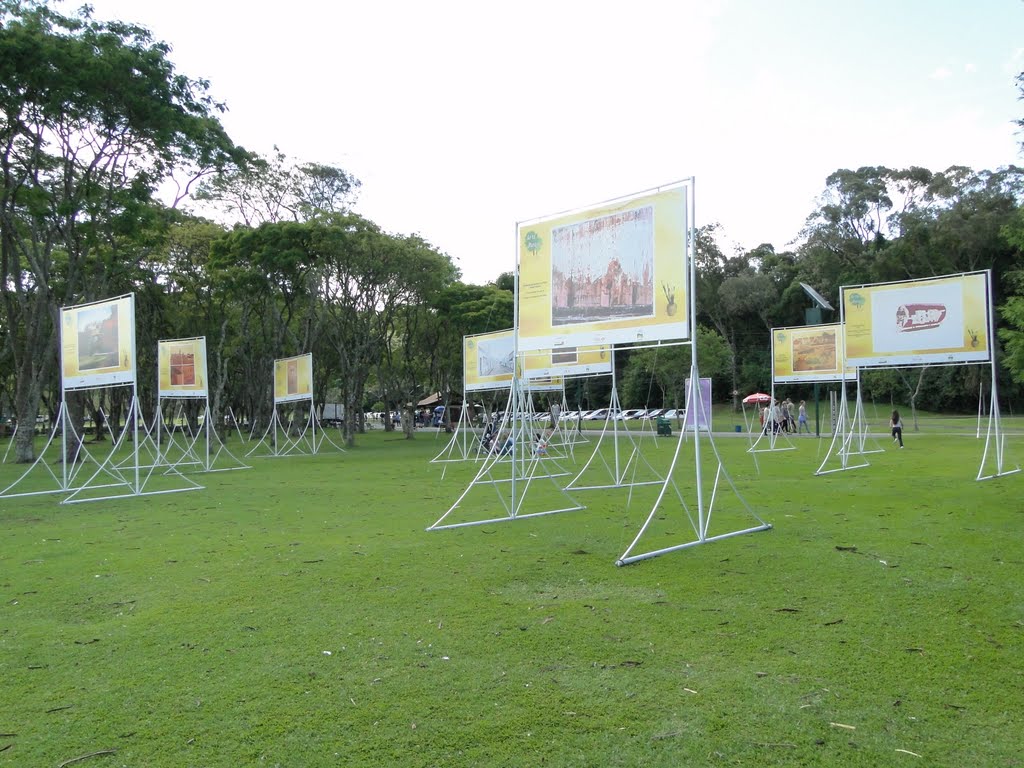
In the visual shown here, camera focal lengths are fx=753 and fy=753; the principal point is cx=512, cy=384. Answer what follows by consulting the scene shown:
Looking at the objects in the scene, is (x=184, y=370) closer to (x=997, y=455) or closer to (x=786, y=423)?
(x=997, y=455)

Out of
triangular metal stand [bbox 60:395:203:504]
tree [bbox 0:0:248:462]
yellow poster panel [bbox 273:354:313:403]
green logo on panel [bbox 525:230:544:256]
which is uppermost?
tree [bbox 0:0:248:462]

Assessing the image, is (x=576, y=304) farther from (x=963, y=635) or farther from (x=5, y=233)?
(x=5, y=233)

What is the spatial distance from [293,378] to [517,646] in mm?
21309

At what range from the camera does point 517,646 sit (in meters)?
4.45

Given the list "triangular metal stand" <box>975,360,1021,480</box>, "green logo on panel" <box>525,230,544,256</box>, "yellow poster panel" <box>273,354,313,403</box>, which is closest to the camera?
"green logo on panel" <box>525,230,544,256</box>

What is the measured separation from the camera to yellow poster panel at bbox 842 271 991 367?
13530mm

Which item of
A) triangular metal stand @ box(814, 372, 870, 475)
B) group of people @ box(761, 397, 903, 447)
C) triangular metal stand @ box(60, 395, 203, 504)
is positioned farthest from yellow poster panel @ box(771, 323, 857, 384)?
triangular metal stand @ box(60, 395, 203, 504)

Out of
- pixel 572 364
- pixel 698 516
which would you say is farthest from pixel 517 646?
pixel 572 364

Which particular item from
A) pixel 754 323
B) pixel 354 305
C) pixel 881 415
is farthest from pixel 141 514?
pixel 754 323

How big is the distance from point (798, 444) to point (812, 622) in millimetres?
21422

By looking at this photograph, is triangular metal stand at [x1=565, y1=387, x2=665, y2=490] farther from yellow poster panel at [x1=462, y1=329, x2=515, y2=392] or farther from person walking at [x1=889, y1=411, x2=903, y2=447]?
person walking at [x1=889, y1=411, x2=903, y2=447]

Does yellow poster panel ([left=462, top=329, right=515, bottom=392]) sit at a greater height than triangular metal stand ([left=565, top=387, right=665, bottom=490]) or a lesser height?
greater

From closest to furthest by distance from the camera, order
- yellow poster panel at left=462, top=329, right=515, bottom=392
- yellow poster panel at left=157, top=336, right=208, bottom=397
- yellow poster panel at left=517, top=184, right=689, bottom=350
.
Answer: yellow poster panel at left=517, top=184, right=689, bottom=350 < yellow poster panel at left=157, top=336, right=208, bottom=397 < yellow poster panel at left=462, top=329, right=515, bottom=392

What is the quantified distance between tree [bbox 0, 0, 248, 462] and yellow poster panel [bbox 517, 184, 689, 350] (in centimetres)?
1317
